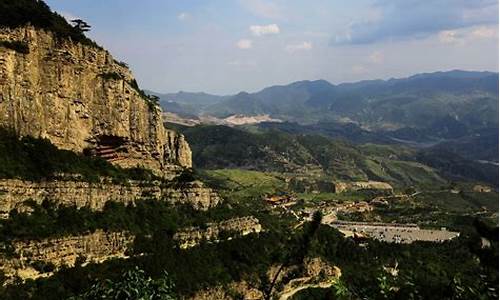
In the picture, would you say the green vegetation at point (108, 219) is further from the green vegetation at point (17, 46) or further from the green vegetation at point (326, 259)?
the green vegetation at point (17, 46)

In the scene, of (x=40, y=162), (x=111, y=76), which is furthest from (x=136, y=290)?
(x=111, y=76)

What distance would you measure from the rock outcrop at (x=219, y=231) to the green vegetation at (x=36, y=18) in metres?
26.5

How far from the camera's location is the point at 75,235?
56.9 metres

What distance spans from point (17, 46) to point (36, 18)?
18.8ft

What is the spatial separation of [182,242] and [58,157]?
18268mm

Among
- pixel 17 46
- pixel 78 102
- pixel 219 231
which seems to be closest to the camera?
pixel 17 46

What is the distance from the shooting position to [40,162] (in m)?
58.4

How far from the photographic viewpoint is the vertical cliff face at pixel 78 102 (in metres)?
59.7

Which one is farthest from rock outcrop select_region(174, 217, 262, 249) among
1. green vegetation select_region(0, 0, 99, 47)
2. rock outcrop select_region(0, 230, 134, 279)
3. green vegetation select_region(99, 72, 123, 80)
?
green vegetation select_region(0, 0, 99, 47)

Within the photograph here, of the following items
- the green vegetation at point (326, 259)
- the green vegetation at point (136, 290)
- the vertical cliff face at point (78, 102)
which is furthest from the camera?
the vertical cliff face at point (78, 102)

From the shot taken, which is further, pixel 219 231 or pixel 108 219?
pixel 219 231

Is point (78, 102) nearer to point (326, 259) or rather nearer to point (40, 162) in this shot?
point (40, 162)

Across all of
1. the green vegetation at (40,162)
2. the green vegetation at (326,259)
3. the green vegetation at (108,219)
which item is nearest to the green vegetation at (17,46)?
the green vegetation at (40,162)

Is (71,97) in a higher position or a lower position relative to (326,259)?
higher
